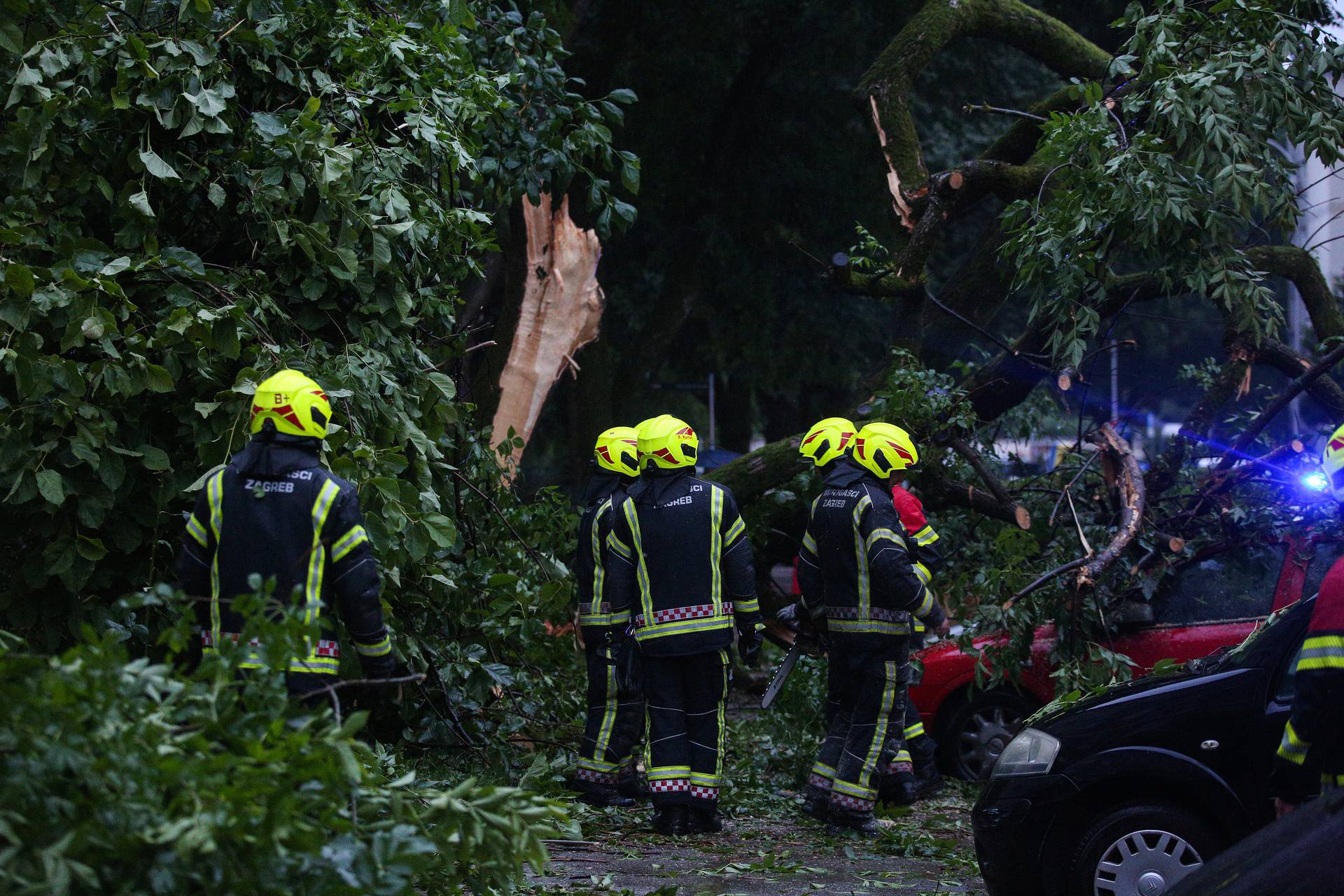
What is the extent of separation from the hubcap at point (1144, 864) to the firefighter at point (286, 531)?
2.69m

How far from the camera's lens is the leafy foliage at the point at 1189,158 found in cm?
A: 675

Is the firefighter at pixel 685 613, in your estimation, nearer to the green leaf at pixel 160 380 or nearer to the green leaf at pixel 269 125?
the green leaf at pixel 269 125

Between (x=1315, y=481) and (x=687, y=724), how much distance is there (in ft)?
11.7

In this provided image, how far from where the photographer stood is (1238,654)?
4945 mm

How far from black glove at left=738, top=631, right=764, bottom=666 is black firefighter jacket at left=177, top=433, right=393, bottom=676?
8.78 feet

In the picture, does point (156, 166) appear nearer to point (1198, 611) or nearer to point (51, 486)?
point (51, 486)

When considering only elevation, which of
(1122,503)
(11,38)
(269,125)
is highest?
(11,38)

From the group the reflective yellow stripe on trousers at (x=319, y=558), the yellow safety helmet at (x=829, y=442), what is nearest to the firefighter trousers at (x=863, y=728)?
the yellow safety helmet at (x=829, y=442)

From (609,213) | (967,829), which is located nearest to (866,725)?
(967,829)

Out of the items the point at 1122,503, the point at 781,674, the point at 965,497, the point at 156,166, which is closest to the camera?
the point at 156,166

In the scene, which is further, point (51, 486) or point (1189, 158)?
point (1189, 158)

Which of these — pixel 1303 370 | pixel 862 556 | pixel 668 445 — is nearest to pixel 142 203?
pixel 668 445

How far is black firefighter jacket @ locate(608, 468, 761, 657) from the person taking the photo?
22.3 feet

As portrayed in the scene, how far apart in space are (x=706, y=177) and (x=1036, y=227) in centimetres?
858
